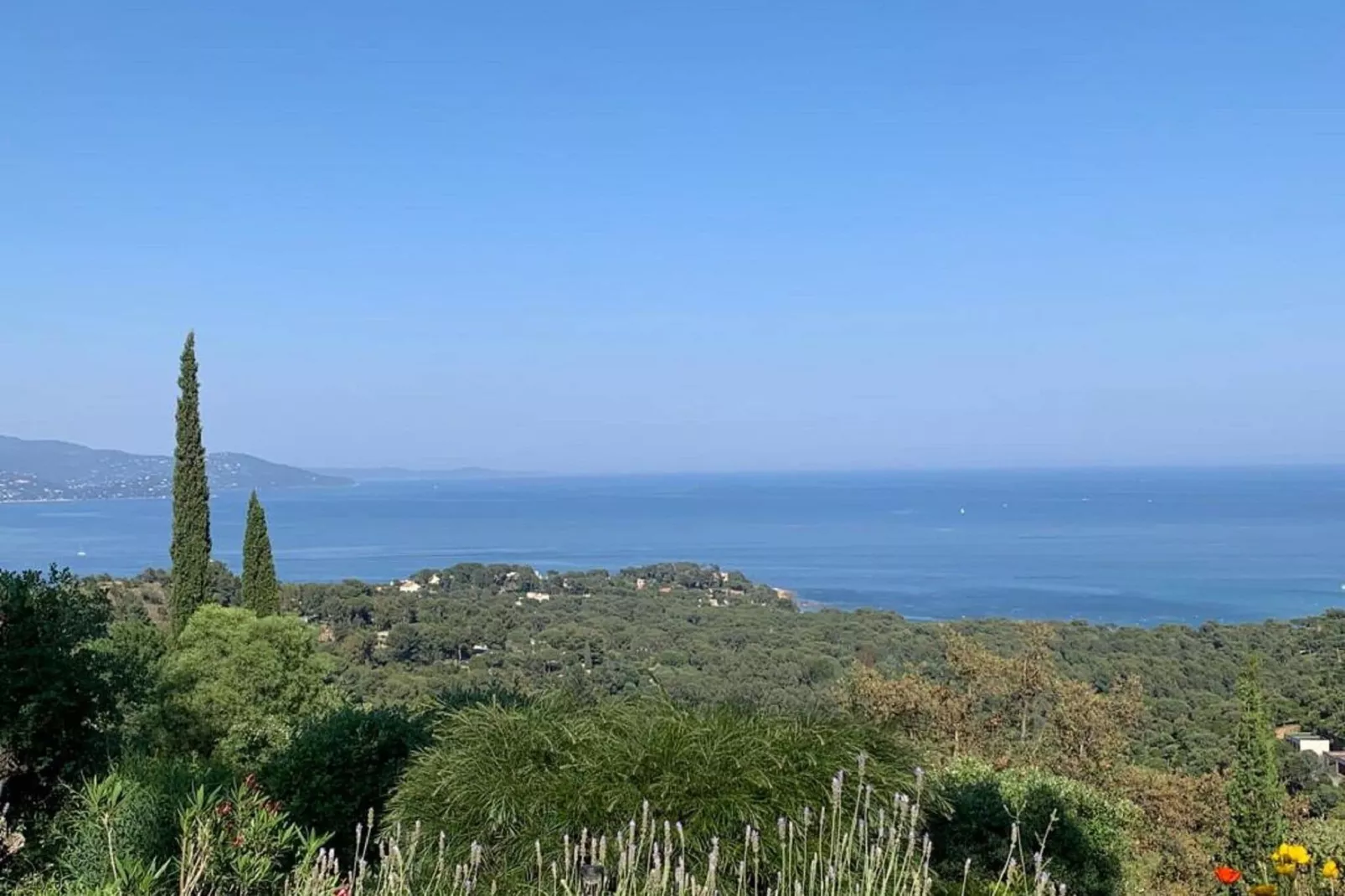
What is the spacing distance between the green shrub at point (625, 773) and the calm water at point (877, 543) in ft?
171

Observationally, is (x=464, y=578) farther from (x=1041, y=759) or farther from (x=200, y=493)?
(x=1041, y=759)

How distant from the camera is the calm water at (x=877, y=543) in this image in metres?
63.1

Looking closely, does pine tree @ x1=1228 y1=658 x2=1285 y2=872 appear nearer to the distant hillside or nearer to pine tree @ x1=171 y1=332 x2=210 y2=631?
pine tree @ x1=171 y1=332 x2=210 y2=631

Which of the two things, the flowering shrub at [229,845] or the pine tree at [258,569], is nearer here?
the flowering shrub at [229,845]

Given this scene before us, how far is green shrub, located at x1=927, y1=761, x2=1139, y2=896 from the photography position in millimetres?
7707

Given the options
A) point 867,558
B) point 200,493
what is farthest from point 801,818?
point 867,558

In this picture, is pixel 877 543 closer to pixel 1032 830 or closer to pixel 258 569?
pixel 258 569

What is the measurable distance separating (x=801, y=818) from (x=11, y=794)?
5.50m

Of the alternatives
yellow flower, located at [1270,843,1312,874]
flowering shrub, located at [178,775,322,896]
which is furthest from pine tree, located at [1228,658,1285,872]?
flowering shrub, located at [178,775,322,896]

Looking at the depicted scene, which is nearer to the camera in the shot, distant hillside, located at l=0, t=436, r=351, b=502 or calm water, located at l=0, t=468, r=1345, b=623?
calm water, located at l=0, t=468, r=1345, b=623

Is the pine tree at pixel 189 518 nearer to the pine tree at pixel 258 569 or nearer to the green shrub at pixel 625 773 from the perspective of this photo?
the pine tree at pixel 258 569

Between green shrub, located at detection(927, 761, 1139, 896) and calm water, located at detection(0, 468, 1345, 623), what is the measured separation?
1793 inches

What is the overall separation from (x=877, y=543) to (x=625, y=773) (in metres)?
95.6

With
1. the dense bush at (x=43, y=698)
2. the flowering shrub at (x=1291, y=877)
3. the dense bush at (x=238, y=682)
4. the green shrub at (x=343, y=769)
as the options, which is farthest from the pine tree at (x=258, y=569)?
the flowering shrub at (x=1291, y=877)
